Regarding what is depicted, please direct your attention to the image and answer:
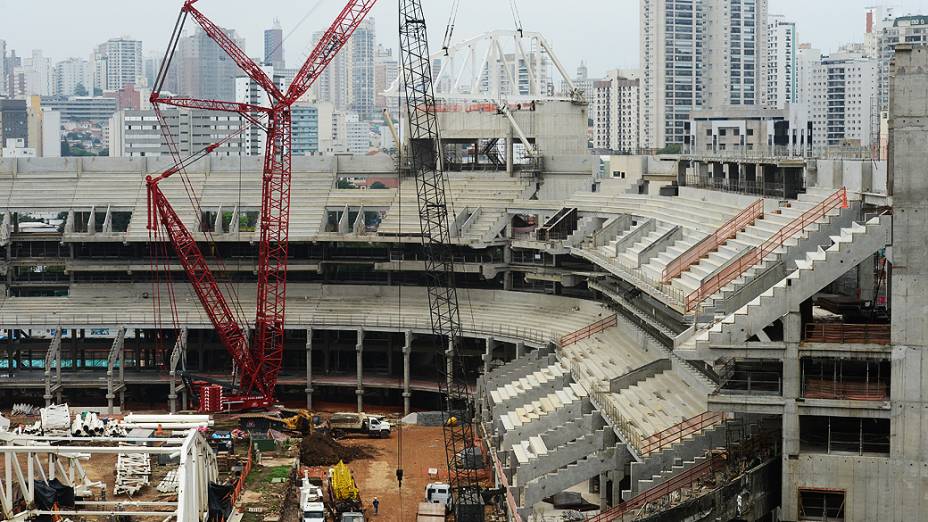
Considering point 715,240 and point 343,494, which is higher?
point 715,240

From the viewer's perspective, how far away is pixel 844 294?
45.8 m

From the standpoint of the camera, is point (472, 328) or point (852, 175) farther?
point (472, 328)

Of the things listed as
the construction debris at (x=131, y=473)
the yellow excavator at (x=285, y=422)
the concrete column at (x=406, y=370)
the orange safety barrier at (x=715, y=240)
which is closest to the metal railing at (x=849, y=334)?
the orange safety barrier at (x=715, y=240)

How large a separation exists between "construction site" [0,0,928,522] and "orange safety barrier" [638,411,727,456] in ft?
0.38

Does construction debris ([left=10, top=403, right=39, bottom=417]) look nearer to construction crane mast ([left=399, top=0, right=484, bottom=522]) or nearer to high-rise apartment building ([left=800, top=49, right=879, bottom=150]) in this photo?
construction crane mast ([left=399, top=0, right=484, bottom=522])

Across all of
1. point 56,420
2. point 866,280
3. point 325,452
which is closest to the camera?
point 866,280

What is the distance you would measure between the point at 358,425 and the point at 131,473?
1367 cm

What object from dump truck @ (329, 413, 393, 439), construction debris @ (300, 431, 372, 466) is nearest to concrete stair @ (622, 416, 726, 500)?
construction debris @ (300, 431, 372, 466)

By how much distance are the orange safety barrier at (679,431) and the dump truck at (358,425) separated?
920 inches

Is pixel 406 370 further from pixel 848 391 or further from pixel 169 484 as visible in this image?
pixel 848 391

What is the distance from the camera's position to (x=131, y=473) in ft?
173

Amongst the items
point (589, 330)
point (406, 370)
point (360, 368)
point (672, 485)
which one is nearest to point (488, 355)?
point (406, 370)

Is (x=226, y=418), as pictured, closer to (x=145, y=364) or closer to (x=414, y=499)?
(x=145, y=364)

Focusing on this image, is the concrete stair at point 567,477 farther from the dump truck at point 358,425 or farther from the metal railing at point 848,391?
the dump truck at point 358,425
